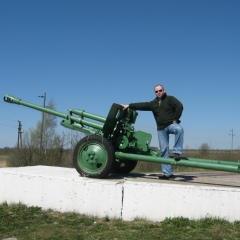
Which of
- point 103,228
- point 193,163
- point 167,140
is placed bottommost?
point 103,228

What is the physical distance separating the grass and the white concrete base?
0.50ft

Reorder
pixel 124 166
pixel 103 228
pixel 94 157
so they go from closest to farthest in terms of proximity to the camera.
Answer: pixel 103 228 < pixel 94 157 < pixel 124 166

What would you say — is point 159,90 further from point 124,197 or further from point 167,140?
point 124,197

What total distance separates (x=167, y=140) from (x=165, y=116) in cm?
46

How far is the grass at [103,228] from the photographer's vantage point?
4875 mm

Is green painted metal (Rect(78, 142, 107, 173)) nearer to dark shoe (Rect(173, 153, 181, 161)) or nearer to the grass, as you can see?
the grass

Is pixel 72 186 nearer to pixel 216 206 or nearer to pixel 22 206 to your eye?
pixel 22 206

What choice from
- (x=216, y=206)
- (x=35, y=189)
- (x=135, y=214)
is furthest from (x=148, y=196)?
(x=35, y=189)

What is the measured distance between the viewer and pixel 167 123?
6.70m

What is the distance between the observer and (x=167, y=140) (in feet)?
22.4

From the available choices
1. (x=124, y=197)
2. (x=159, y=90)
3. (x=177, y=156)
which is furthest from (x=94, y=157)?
(x=159, y=90)

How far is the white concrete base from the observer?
552cm

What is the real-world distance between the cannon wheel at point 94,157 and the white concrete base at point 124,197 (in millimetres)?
184

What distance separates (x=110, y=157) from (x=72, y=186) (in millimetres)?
806
